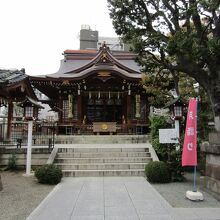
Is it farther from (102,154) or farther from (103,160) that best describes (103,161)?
(102,154)

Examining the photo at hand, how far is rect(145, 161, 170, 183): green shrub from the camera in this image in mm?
10359

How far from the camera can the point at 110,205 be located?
7258 mm

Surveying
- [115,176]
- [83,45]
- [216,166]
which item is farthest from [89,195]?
[83,45]

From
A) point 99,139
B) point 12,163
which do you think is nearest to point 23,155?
point 12,163

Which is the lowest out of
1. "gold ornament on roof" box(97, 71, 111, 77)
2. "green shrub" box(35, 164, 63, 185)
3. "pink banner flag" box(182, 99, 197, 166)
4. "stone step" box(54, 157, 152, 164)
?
"green shrub" box(35, 164, 63, 185)

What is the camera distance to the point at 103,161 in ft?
43.3

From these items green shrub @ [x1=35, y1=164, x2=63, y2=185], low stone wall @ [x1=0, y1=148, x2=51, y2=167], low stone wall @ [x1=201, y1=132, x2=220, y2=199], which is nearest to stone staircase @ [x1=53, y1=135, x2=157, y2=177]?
low stone wall @ [x1=0, y1=148, x2=51, y2=167]

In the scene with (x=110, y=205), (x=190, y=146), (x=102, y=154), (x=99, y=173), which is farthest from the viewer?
(x=102, y=154)

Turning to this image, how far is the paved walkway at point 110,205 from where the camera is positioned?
6.35 m

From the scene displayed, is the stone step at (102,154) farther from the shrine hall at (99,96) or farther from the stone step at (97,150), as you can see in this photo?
the shrine hall at (99,96)

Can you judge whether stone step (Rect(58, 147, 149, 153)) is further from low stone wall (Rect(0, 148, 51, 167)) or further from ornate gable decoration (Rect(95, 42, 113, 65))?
ornate gable decoration (Rect(95, 42, 113, 65))

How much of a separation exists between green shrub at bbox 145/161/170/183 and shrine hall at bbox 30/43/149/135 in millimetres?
11533

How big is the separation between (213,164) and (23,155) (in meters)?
9.00

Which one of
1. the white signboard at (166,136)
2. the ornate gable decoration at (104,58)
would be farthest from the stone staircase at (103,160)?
the ornate gable decoration at (104,58)
